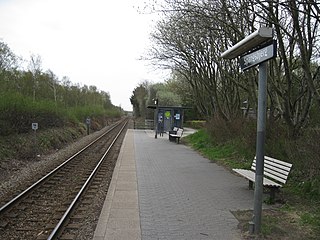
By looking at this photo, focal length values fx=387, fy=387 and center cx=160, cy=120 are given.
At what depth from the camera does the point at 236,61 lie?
1889 centimetres

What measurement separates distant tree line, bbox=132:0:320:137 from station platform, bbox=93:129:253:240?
301 centimetres

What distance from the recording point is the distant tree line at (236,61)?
10117 mm

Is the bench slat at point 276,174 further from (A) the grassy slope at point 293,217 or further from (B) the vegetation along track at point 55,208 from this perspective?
(B) the vegetation along track at point 55,208

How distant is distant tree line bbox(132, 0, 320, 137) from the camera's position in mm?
10117

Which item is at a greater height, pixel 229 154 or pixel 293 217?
pixel 229 154

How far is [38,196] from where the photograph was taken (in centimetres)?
907

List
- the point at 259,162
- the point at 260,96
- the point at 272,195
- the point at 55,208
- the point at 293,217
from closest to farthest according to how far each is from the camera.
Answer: the point at 259,162 < the point at 260,96 < the point at 293,217 < the point at 272,195 < the point at 55,208

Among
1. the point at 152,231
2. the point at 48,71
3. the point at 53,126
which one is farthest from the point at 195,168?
the point at 48,71

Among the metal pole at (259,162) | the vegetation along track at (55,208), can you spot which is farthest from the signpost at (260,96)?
the vegetation along track at (55,208)

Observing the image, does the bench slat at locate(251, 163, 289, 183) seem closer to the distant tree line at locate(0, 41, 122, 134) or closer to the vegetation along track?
the vegetation along track

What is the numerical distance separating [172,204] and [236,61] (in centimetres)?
1275

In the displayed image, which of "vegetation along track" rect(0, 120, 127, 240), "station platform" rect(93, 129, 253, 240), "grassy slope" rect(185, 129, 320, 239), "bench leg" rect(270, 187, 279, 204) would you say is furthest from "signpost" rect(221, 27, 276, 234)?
"vegetation along track" rect(0, 120, 127, 240)

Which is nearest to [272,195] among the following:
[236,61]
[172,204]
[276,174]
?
[276,174]

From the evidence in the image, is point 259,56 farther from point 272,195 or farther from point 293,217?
point 272,195
